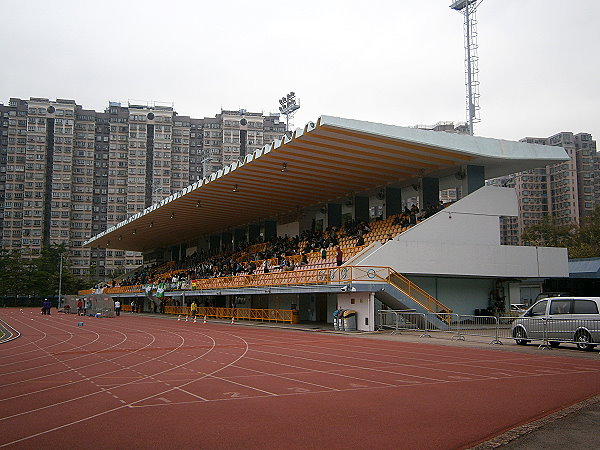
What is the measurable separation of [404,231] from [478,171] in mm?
6752

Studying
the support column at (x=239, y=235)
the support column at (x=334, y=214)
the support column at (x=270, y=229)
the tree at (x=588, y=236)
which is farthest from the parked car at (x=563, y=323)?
the tree at (x=588, y=236)

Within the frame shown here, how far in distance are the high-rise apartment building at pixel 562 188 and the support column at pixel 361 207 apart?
8270 centimetres

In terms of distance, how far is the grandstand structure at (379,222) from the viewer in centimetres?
2838

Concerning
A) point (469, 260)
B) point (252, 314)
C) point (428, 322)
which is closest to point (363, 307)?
point (428, 322)

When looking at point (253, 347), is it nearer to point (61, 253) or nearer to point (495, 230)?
point (495, 230)

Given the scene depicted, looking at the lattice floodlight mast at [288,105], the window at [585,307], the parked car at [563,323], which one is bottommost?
the parked car at [563,323]

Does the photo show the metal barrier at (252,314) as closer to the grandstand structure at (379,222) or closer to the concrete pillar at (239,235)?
the grandstand structure at (379,222)

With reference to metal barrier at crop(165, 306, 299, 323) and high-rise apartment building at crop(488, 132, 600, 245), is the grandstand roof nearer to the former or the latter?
metal barrier at crop(165, 306, 299, 323)

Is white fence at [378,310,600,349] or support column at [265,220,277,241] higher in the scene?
support column at [265,220,277,241]

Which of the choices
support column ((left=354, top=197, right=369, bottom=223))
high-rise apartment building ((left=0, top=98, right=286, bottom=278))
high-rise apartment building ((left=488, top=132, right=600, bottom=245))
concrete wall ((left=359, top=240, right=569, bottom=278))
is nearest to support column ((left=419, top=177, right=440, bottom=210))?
concrete wall ((left=359, top=240, right=569, bottom=278))

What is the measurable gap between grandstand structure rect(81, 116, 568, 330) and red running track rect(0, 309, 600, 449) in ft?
39.1

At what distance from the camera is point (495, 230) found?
32.9 meters

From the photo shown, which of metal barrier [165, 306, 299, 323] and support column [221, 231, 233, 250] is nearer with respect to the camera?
metal barrier [165, 306, 299, 323]

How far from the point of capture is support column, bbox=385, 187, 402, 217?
128 ft
